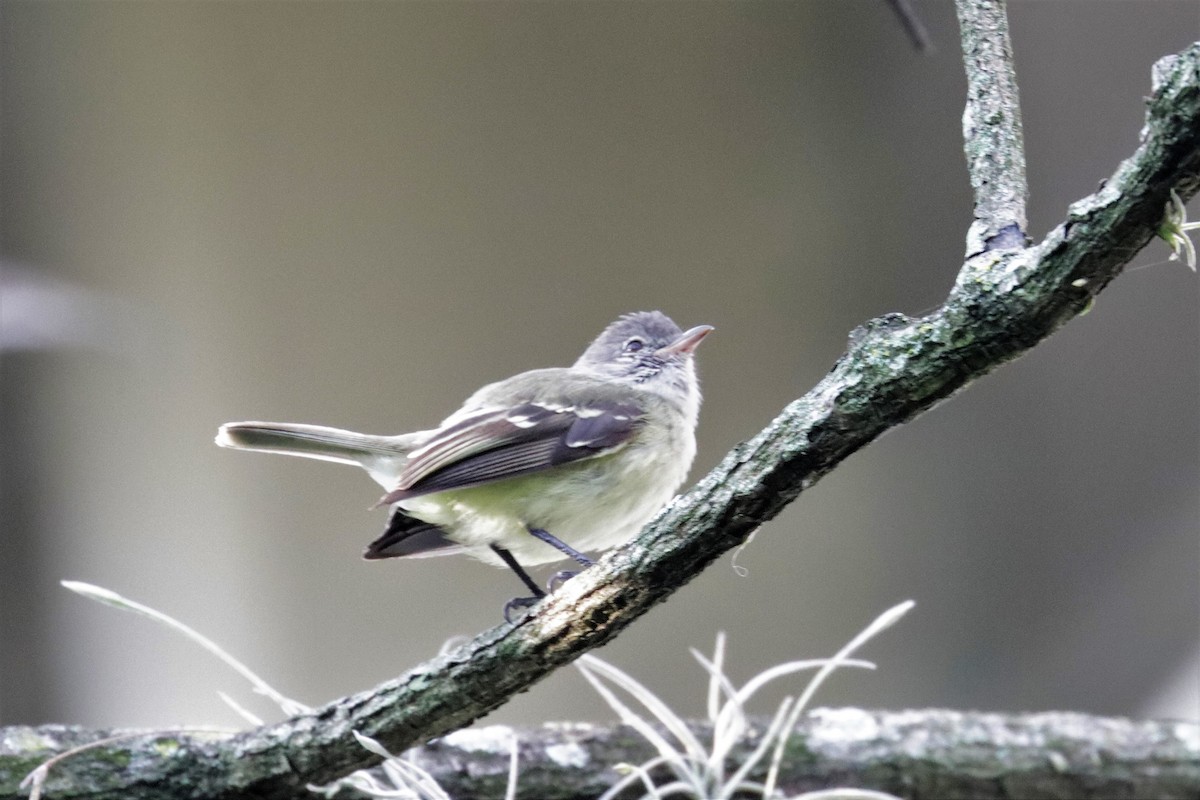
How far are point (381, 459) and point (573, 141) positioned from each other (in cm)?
248

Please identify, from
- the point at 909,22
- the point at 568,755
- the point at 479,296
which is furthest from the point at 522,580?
the point at 479,296

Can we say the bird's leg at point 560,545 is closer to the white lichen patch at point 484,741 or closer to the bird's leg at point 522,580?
the bird's leg at point 522,580

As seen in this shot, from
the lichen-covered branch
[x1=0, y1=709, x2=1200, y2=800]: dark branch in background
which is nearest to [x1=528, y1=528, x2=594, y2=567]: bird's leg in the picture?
[x1=0, y1=709, x2=1200, y2=800]: dark branch in background

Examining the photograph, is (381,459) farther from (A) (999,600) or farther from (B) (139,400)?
(A) (999,600)

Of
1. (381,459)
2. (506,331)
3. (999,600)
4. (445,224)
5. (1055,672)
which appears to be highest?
(445,224)

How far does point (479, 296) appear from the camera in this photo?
4.61 m

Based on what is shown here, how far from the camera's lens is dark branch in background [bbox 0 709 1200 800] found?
219 cm

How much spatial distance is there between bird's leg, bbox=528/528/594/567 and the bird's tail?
1.20 feet

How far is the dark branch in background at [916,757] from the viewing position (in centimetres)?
219

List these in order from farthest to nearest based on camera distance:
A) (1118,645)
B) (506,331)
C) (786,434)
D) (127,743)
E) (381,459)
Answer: (1118,645), (506,331), (381,459), (127,743), (786,434)

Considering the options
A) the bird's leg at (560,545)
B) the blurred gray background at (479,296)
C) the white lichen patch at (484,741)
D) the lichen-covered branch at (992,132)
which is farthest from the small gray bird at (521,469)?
the blurred gray background at (479,296)

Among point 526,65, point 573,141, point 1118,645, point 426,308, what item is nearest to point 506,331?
point 426,308

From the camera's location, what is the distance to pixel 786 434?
1354mm

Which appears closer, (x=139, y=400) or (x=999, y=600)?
(x=139, y=400)
